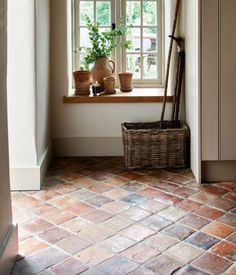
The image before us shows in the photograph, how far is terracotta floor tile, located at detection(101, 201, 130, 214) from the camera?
2791 millimetres

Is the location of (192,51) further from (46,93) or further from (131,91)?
(46,93)

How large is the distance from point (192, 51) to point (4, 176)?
196 centimetres

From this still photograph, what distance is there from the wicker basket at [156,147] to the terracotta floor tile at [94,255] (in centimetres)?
150

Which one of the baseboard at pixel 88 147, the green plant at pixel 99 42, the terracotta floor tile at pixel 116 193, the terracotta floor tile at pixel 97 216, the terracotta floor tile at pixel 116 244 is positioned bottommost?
the terracotta floor tile at pixel 116 244

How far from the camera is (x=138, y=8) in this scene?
437 cm

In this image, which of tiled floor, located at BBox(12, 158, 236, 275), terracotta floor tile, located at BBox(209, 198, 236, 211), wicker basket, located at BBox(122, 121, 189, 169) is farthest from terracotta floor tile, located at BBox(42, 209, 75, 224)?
wicker basket, located at BBox(122, 121, 189, 169)

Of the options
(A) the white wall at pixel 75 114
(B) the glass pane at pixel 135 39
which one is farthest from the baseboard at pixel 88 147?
(B) the glass pane at pixel 135 39

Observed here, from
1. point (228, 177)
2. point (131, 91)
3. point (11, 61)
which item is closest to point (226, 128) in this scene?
point (228, 177)

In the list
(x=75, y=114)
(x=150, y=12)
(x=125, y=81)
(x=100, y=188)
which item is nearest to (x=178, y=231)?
(x=100, y=188)

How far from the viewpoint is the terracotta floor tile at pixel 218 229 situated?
2.41 m

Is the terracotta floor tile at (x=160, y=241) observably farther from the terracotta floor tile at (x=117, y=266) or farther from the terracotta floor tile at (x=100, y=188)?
the terracotta floor tile at (x=100, y=188)

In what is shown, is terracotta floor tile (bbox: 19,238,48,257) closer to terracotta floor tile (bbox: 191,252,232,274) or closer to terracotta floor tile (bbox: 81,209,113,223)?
terracotta floor tile (bbox: 81,209,113,223)

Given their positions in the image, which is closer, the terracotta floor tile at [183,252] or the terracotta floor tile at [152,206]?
the terracotta floor tile at [183,252]

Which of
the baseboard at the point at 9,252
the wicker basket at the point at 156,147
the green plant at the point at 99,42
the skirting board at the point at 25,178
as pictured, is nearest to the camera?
the baseboard at the point at 9,252
